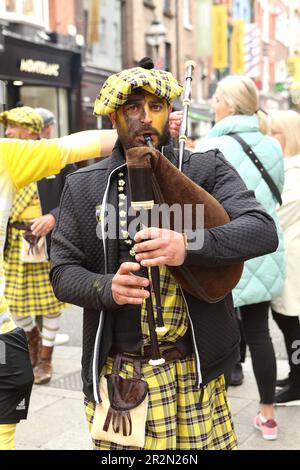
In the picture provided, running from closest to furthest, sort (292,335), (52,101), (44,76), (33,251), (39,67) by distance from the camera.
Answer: (292,335) → (33,251) → (39,67) → (44,76) → (52,101)

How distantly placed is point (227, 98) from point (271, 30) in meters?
33.6

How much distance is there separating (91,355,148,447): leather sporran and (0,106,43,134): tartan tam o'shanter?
257 centimetres

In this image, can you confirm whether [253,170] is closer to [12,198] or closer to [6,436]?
[12,198]

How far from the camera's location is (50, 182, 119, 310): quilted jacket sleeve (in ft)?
5.96

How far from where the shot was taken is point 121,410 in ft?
6.40

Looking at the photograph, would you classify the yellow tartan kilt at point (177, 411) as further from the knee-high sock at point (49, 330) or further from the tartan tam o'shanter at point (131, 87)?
the knee-high sock at point (49, 330)

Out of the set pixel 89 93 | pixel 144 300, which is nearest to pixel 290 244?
pixel 144 300

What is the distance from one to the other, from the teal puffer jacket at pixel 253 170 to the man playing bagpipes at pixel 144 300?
124 cm

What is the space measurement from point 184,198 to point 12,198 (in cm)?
80

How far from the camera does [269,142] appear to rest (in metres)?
3.35

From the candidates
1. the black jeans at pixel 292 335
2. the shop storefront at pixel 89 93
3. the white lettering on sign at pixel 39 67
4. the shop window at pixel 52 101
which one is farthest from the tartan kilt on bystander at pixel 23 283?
the shop storefront at pixel 89 93

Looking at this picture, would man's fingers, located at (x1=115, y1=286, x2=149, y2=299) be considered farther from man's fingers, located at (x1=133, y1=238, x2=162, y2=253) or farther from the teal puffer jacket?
the teal puffer jacket


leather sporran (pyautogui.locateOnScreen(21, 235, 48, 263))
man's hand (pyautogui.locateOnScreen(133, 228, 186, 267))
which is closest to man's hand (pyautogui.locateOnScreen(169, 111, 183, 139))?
man's hand (pyautogui.locateOnScreen(133, 228, 186, 267))
